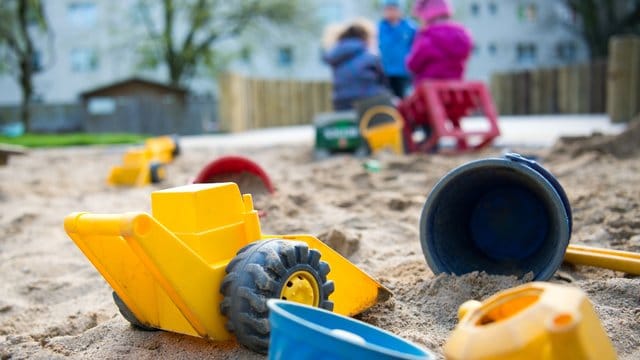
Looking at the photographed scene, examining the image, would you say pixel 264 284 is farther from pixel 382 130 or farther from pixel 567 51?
pixel 567 51

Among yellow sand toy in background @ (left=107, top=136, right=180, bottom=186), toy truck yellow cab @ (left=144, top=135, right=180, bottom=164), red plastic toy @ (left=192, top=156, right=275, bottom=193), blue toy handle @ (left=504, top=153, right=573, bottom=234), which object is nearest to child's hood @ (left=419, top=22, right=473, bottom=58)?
toy truck yellow cab @ (left=144, top=135, right=180, bottom=164)

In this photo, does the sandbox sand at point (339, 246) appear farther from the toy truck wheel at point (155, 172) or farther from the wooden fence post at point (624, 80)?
the wooden fence post at point (624, 80)

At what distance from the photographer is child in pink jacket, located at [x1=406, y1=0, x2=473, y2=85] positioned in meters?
6.86

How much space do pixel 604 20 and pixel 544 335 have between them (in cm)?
2926

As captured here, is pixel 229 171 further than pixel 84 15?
No

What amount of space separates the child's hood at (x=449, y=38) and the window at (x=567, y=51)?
2527 centimetres

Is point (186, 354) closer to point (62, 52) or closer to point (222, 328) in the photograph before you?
point (222, 328)

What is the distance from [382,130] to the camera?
6457mm

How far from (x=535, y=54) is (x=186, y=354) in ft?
101

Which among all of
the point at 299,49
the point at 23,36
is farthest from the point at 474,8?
the point at 23,36

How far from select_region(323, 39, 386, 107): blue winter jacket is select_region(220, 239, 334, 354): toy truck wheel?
20.1 feet

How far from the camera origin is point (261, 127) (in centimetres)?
1702

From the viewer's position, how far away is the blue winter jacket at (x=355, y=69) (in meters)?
7.66

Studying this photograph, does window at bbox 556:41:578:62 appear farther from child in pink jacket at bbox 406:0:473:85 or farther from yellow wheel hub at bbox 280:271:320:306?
yellow wheel hub at bbox 280:271:320:306
